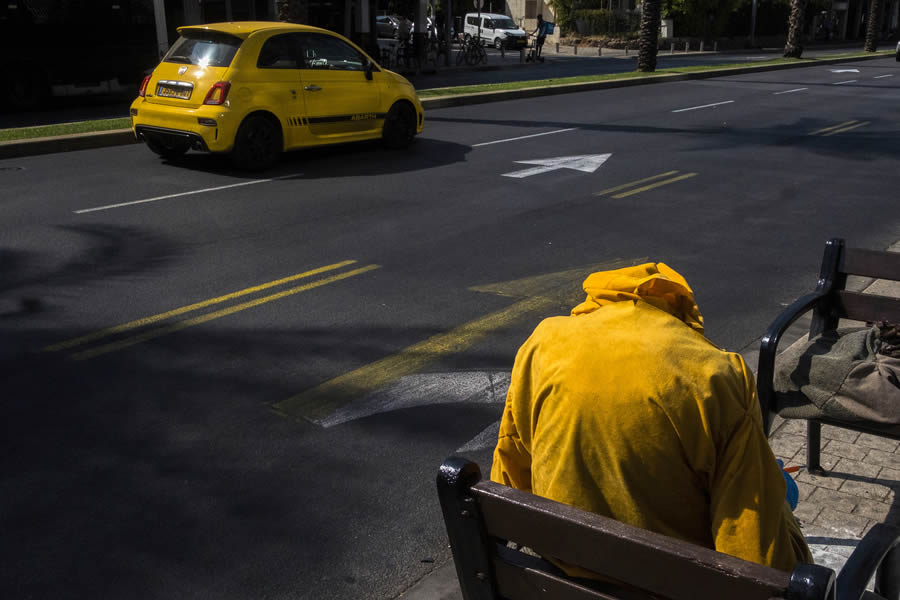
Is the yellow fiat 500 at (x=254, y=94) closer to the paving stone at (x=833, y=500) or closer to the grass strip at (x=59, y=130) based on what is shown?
the grass strip at (x=59, y=130)

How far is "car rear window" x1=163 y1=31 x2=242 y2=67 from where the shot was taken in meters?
12.0

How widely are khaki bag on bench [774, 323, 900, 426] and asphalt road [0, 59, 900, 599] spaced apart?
5.29 ft

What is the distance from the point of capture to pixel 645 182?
11.6m

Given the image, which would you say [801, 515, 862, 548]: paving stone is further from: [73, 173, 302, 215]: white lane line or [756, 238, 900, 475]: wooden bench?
[73, 173, 302, 215]: white lane line

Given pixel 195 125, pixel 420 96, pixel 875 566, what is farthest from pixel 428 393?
pixel 420 96

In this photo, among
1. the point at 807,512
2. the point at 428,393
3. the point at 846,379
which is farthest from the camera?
the point at 428,393

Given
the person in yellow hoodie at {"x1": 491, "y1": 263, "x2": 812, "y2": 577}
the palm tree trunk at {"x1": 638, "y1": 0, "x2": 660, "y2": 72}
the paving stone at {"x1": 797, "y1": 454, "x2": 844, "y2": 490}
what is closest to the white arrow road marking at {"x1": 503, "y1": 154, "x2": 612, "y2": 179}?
the paving stone at {"x1": 797, "y1": 454, "x2": 844, "y2": 490}

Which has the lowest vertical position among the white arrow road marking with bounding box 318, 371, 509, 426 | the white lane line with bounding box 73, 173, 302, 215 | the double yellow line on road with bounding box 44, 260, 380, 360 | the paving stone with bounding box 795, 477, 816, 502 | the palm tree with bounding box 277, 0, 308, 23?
the white arrow road marking with bounding box 318, 371, 509, 426

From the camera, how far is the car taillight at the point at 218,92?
1157cm

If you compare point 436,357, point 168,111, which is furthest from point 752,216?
point 168,111

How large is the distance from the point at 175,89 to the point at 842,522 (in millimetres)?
10314

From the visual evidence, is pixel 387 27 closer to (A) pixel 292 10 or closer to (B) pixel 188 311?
(A) pixel 292 10

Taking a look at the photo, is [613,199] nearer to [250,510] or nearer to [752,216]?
[752,216]

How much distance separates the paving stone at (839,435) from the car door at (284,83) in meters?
9.04
